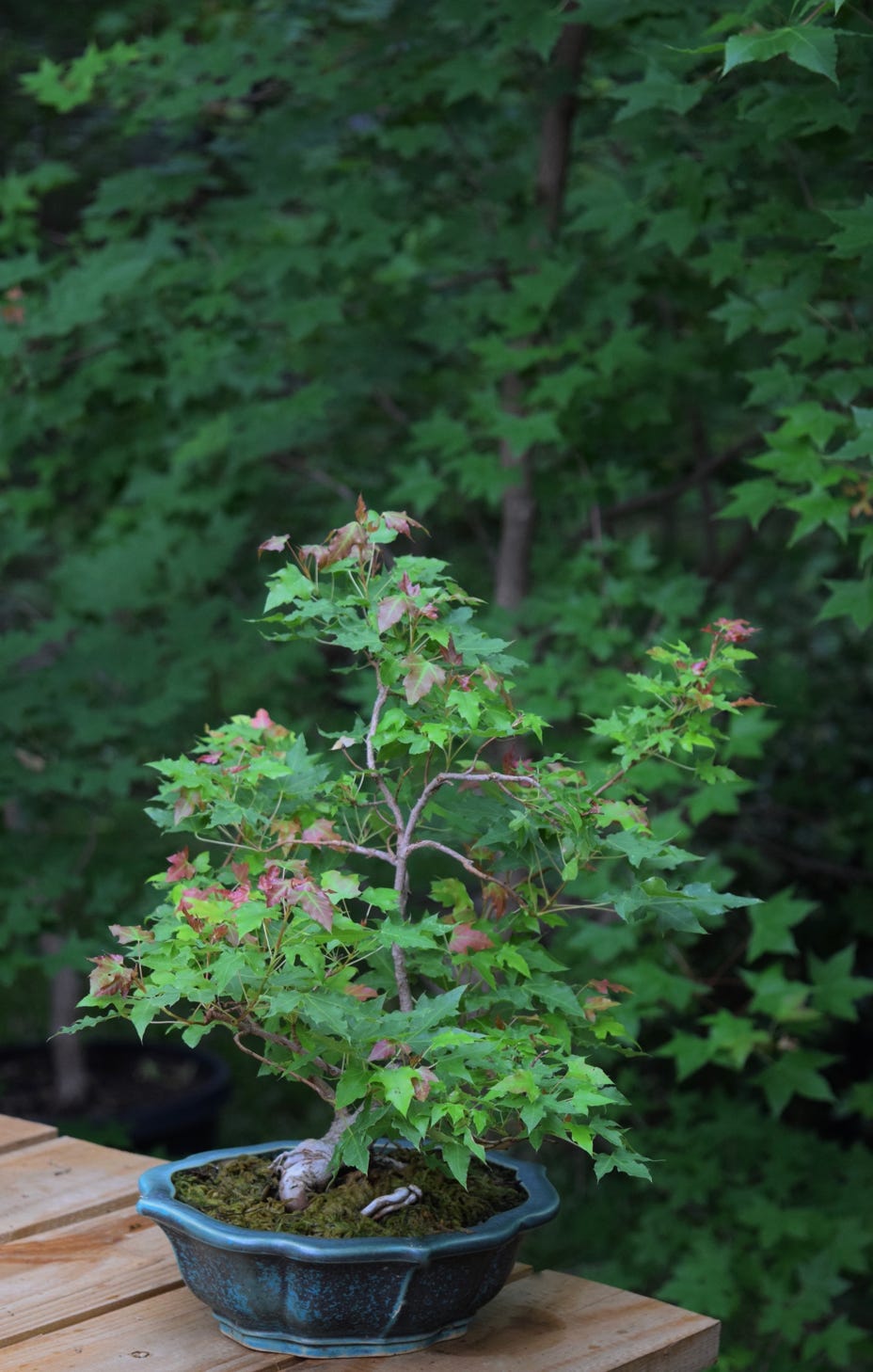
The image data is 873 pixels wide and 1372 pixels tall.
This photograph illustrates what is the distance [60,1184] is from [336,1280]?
1.88 feet

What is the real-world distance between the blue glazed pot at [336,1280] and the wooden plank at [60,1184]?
325 millimetres

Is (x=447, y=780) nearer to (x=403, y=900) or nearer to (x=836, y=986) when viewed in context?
(x=403, y=900)

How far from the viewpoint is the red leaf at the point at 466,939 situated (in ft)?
4.48

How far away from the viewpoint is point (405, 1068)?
1170mm

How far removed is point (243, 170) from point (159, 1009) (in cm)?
244

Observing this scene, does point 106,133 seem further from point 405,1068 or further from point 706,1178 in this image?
point 405,1068

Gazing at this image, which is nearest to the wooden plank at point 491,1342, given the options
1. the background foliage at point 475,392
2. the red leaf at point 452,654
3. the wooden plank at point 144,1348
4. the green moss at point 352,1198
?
the wooden plank at point 144,1348

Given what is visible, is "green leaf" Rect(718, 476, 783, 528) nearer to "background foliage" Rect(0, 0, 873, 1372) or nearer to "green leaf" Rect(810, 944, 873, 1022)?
"background foliage" Rect(0, 0, 873, 1372)

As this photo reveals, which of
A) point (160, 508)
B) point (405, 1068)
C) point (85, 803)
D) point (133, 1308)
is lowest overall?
point (85, 803)

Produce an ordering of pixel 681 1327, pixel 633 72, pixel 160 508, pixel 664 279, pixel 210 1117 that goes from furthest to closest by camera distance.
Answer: pixel 210 1117
pixel 160 508
pixel 664 279
pixel 633 72
pixel 681 1327

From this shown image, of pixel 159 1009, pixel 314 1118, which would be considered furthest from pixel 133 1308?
pixel 314 1118

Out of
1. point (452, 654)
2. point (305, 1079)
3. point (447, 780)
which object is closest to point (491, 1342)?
point (305, 1079)

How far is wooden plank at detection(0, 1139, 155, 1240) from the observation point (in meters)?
1.57

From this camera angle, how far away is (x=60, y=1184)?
167 centimetres
